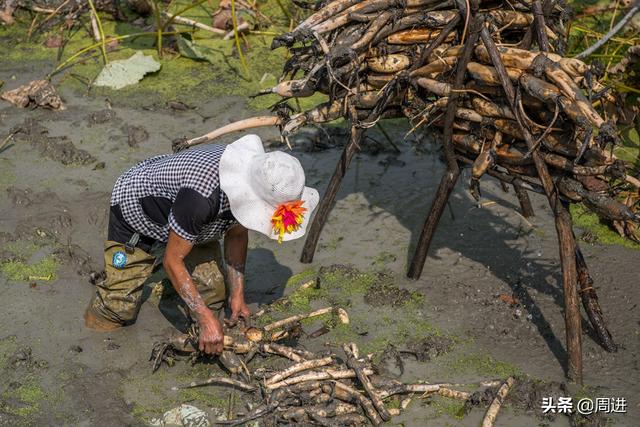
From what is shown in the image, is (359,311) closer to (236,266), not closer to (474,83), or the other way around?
(236,266)

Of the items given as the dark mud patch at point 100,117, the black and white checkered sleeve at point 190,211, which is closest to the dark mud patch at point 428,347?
the black and white checkered sleeve at point 190,211

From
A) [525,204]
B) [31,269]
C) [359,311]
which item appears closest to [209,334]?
[359,311]

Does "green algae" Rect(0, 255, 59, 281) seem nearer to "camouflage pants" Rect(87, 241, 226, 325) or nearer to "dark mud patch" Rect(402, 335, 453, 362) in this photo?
"camouflage pants" Rect(87, 241, 226, 325)

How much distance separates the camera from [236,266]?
4801 mm

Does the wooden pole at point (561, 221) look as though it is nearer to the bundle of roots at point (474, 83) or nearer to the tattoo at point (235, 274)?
the bundle of roots at point (474, 83)

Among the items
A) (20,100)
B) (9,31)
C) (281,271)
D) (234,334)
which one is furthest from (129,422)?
(9,31)

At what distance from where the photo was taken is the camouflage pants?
4.84 m

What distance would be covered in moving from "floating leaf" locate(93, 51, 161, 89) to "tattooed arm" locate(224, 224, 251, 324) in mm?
3540

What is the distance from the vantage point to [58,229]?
19.7 ft

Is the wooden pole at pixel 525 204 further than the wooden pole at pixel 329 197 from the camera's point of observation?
Yes

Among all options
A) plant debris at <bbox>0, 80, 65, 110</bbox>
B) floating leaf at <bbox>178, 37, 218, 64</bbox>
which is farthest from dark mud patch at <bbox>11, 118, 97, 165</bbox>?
floating leaf at <bbox>178, 37, 218, 64</bbox>

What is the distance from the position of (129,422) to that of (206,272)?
989 mm

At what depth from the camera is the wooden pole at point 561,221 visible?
14.5 ft

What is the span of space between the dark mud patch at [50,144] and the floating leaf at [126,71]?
863 millimetres
